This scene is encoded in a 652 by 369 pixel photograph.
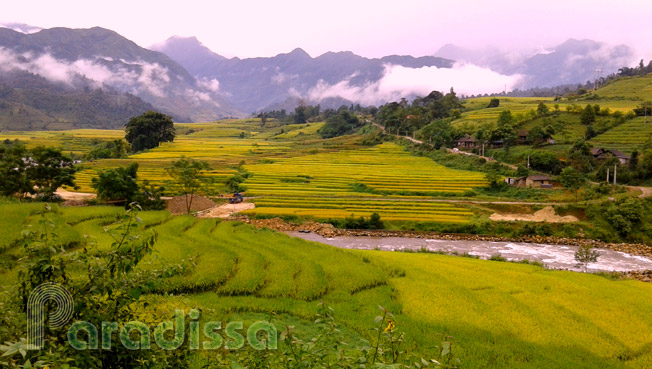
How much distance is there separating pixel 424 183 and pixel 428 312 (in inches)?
1198

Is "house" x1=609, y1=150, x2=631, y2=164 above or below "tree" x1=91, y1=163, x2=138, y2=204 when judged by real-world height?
above

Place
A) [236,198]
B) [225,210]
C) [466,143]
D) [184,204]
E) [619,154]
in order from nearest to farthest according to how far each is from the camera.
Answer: [225,210], [184,204], [236,198], [619,154], [466,143]

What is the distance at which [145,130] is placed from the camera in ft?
227

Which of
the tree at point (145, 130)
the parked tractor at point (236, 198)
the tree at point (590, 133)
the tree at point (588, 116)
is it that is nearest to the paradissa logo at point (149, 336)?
the parked tractor at point (236, 198)

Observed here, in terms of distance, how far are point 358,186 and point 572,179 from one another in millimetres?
21025

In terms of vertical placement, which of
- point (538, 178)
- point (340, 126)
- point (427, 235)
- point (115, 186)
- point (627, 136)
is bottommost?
point (427, 235)

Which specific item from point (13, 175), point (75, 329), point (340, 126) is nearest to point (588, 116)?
point (340, 126)

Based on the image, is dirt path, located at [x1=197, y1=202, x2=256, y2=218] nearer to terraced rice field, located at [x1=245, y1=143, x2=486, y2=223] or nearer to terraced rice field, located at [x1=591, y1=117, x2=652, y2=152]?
terraced rice field, located at [x1=245, y1=143, x2=486, y2=223]

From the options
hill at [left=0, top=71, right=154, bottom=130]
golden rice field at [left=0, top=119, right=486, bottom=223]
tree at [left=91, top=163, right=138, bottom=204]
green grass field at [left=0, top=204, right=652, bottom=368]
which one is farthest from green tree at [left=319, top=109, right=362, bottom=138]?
hill at [left=0, top=71, right=154, bottom=130]

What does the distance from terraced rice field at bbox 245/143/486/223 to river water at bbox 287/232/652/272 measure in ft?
11.1

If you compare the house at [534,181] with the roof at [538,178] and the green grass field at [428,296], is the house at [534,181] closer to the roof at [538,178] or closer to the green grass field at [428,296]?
the roof at [538,178]

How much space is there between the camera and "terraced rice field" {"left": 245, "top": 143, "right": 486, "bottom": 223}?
32750 millimetres

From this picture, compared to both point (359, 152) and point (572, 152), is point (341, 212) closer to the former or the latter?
point (572, 152)

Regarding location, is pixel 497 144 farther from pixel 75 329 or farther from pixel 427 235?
pixel 75 329
